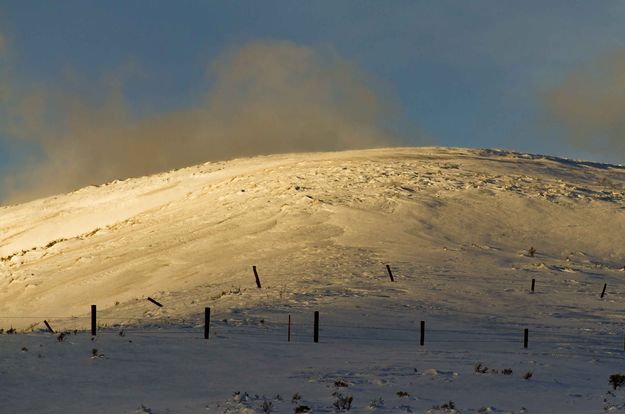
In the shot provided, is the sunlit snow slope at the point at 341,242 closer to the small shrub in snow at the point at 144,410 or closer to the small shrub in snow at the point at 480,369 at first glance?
the small shrub in snow at the point at 480,369

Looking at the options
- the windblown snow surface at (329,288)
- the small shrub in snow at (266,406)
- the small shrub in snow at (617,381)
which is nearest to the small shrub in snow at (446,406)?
the windblown snow surface at (329,288)

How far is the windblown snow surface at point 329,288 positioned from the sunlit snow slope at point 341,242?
0.19m

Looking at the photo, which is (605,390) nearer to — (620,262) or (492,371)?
(492,371)

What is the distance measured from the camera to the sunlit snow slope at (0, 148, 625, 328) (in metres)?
37.9

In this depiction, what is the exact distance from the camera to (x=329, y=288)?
125 ft

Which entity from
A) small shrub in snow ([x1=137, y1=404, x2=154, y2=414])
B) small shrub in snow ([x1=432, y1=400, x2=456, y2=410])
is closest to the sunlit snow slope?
small shrub in snow ([x1=137, y1=404, x2=154, y2=414])

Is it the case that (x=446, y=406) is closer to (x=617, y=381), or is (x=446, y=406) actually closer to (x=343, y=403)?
(x=343, y=403)

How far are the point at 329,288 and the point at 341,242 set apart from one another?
9724mm

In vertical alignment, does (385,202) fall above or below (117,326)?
above

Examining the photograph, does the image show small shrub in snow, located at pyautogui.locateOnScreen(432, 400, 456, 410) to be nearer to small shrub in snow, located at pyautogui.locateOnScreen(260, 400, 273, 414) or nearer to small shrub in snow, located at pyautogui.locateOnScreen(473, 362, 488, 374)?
small shrub in snow, located at pyautogui.locateOnScreen(260, 400, 273, 414)

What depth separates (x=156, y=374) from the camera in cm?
2203

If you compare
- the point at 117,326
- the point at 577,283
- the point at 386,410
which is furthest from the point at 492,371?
the point at 577,283

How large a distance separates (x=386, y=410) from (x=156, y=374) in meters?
6.68

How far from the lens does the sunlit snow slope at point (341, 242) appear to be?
1491 inches
